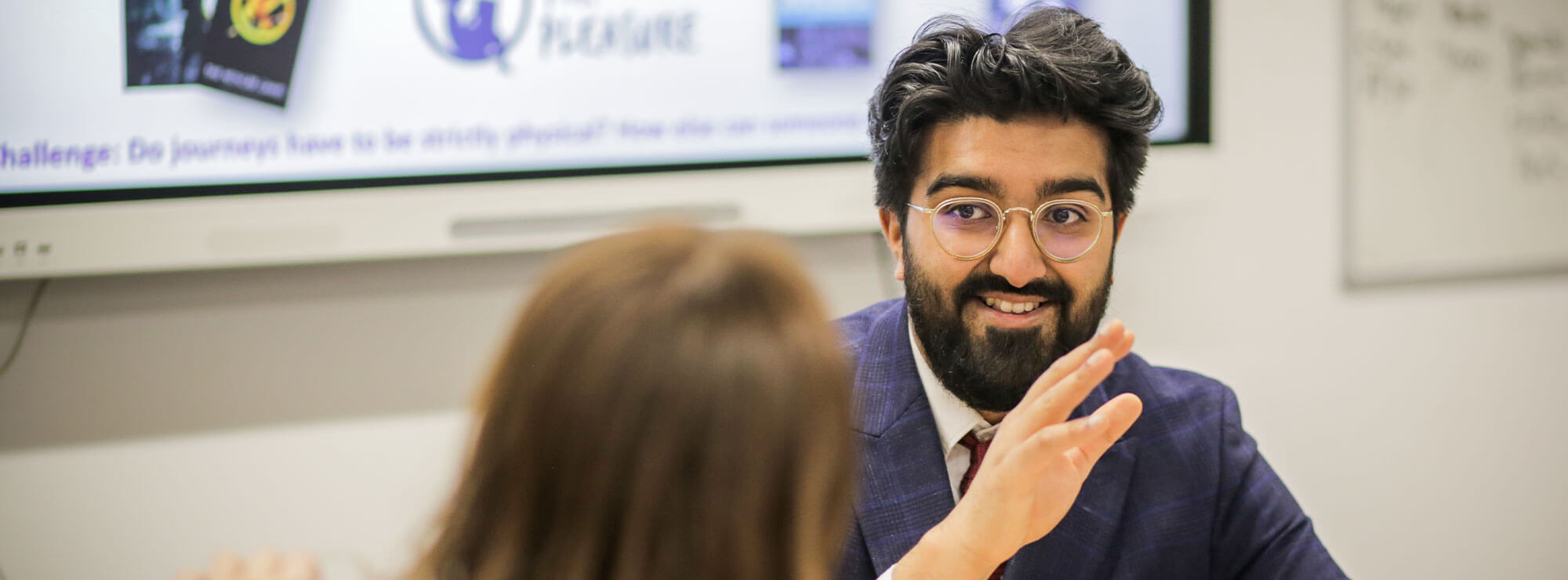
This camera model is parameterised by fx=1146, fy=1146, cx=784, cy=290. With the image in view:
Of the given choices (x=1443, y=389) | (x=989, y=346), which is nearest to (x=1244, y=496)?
(x=989, y=346)

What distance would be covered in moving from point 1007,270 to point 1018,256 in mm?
23

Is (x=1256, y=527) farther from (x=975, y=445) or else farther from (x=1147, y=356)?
(x=1147, y=356)

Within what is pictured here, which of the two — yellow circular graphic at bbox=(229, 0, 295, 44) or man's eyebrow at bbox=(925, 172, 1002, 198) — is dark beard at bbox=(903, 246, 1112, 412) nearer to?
man's eyebrow at bbox=(925, 172, 1002, 198)

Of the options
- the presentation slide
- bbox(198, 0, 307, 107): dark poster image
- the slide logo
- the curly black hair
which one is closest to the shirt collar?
the curly black hair

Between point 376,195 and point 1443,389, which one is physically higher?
point 376,195

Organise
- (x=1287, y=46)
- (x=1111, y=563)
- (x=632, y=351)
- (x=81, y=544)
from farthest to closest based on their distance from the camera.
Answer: (x=1287, y=46)
(x=81, y=544)
(x=1111, y=563)
(x=632, y=351)

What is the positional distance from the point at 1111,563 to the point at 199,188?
1379mm

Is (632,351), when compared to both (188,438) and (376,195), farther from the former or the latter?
(188,438)

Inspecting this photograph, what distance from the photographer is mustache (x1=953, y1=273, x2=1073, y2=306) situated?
4.33 ft

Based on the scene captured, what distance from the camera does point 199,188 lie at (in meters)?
1.70

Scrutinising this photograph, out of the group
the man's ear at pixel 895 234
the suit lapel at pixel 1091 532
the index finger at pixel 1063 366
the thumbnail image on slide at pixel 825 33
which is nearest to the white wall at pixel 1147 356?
the thumbnail image on slide at pixel 825 33

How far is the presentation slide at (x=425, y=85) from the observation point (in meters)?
1.66

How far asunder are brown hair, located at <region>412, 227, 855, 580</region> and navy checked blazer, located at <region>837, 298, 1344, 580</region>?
0.66 metres

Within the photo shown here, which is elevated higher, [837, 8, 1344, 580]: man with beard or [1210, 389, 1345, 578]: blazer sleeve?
[837, 8, 1344, 580]: man with beard
